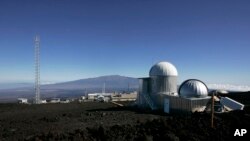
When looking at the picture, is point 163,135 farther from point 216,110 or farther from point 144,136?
point 216,110

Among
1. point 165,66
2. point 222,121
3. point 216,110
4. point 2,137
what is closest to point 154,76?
point 165,66

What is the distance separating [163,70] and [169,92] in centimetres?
254

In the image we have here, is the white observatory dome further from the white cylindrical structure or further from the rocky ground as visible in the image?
the rocky ground

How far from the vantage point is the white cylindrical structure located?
29.5 m

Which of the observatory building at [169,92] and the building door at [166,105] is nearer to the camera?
the observatory building at [169,92]

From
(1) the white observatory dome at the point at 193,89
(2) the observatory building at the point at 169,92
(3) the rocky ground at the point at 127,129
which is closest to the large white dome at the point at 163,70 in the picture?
(2) the observatory building at the point at 169,92

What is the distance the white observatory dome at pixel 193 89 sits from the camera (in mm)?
25234

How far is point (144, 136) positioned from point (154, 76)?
14543 millimetres

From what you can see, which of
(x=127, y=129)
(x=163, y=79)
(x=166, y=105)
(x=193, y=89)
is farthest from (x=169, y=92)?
(x=127, y=129)

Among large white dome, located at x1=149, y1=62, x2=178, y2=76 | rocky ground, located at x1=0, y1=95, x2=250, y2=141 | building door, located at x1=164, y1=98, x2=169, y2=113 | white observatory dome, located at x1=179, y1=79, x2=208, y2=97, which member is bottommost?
rocky ground, located at x1=0, y1=95, x2=250, y2=141

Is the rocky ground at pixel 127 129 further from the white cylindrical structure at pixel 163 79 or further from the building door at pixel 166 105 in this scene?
the white cylindrical structure at pixel 163 79

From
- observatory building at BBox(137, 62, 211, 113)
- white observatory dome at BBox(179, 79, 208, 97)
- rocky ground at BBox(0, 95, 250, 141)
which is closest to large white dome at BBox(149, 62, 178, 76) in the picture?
observatory building at BBox(137, 62, 211, 113)

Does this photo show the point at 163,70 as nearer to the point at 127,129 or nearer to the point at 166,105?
the point at 166,105

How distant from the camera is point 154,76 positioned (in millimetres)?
30062
